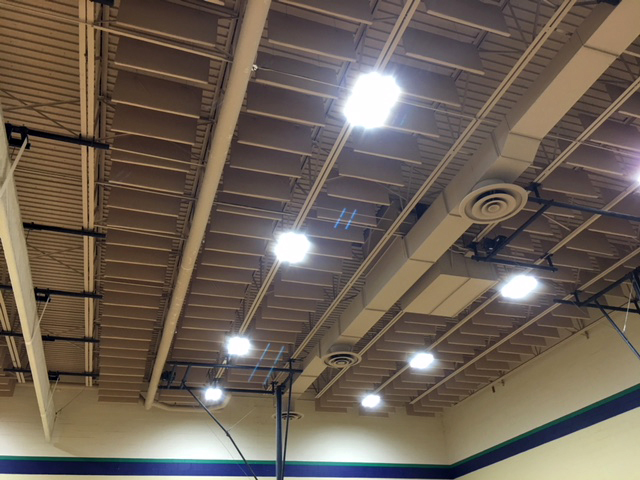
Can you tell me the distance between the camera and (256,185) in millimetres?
7340

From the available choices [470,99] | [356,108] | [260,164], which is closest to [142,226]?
[260,164]

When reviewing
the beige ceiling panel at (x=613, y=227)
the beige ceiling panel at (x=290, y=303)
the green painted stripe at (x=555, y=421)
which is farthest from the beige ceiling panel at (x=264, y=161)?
the green painted stripe at (x=555, y=421)

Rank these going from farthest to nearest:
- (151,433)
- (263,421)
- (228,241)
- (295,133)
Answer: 1. (263,421)
2. (151,433)
3. (228,241)
4. (295,133)

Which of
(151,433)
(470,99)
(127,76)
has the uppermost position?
(470,99)

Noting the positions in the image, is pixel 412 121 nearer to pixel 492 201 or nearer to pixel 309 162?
pixel 492 201

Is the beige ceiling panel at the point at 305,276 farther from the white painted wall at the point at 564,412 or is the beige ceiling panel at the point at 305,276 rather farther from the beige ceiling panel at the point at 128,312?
the white painted wall at the point at 564,412

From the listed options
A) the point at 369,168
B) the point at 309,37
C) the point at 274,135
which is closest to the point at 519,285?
the point at 369,168

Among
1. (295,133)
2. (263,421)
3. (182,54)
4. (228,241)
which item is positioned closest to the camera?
(182,54)

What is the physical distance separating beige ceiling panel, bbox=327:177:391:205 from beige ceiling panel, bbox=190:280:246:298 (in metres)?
2.94

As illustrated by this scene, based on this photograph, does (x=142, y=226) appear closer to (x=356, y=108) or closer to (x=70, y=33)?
(x=70, y=33)

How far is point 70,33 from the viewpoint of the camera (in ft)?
19.4

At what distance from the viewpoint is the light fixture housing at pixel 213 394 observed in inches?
497

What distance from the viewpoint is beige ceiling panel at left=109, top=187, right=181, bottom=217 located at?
7.30 m

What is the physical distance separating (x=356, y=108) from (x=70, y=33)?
3253 millimetres
